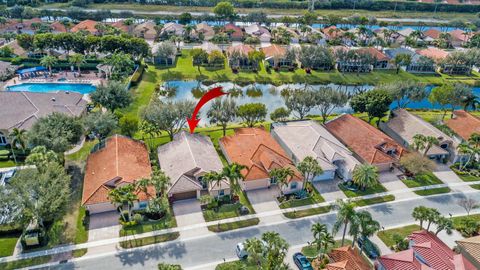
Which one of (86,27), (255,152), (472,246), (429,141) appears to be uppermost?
(86,27)

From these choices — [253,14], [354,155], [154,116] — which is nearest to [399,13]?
[253,14]

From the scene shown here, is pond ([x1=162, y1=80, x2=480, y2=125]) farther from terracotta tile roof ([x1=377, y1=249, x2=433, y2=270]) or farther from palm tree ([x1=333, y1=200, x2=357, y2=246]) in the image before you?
terracotta tile roof ([x1=377, y1=249, x2=433, y2=270])

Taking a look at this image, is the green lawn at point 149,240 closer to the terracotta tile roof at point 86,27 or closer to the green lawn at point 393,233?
the green lawn at point 393,233

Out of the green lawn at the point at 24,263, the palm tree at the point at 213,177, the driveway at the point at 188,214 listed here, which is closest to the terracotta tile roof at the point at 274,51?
the palm tree at the point at 213,177

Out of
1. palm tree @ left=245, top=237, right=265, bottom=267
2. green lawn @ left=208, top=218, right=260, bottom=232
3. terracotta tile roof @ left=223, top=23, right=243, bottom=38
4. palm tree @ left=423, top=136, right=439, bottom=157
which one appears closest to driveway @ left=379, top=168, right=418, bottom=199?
palm tree @ left=423, top=136, right=439, bottom=157

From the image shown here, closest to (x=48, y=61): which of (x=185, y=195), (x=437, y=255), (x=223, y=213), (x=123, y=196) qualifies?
(x=185, y=195)

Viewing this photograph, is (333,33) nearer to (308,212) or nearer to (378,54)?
(378,54)

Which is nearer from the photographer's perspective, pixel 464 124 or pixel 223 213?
pixel 223 213
